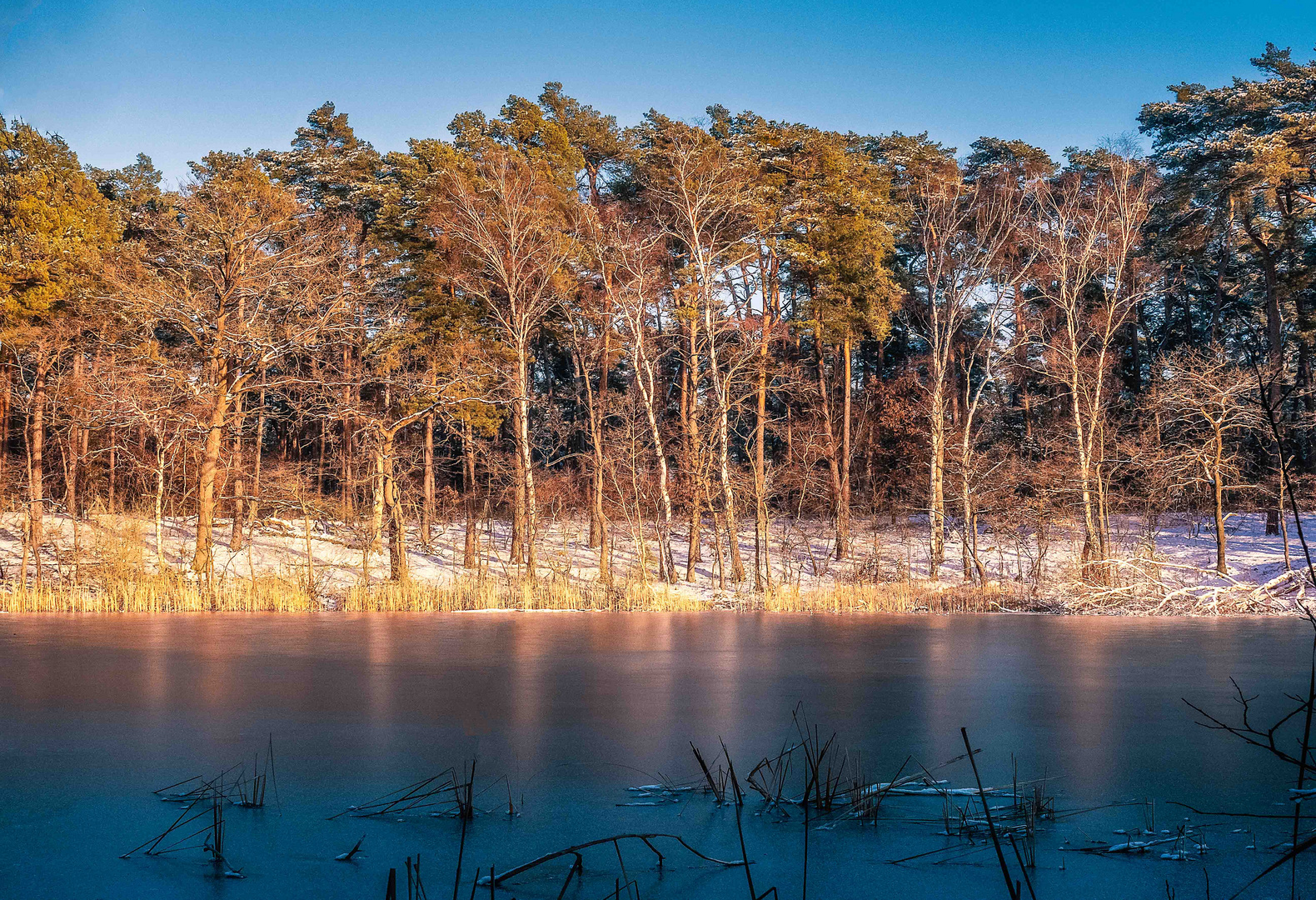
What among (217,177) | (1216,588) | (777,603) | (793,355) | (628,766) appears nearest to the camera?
(628,766)

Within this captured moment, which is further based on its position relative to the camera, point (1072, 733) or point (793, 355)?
point (793, 355)

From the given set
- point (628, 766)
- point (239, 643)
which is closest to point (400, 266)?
point (239, 643)

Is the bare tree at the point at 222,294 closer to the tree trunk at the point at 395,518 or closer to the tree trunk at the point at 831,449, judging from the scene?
the tree trunk at the point at 395,518

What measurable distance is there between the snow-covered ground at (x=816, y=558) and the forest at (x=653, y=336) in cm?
22

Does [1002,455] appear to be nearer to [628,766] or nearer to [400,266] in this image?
[400,266]

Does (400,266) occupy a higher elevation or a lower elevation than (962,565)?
higher

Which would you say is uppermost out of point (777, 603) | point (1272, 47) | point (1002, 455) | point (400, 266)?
point (1272, 47)

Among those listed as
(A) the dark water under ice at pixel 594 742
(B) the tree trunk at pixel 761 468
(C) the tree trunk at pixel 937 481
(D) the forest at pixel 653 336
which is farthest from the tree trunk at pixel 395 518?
(C) the tree trunk at pixel 937 481

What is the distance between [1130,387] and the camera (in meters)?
34.4

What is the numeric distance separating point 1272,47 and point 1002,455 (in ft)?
42.5

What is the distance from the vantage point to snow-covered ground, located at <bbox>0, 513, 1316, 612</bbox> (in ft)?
59.3

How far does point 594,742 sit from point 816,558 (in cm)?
2095

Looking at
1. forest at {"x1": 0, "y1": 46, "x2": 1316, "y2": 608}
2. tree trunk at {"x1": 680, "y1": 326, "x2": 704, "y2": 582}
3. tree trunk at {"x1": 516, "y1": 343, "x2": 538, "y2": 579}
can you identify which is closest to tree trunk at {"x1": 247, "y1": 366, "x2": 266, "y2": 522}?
forest at {"x1": 0, "y1": 46, "x2": 1316, "y2": 608}

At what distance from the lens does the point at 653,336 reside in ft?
81.3
